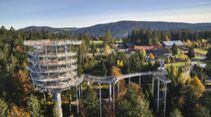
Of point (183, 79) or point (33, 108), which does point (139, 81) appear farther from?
point (33, 108)

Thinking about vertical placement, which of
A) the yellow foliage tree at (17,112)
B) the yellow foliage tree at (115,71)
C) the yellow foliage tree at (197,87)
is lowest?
the yellow foliage tree at (17,112)

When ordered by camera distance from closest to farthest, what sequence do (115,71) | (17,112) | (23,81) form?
(17,112) < (23,81) < (115,71)

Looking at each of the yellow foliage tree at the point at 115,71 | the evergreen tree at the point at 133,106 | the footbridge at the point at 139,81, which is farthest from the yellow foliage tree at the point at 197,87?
the yellow foliage tree at the point at 115,71

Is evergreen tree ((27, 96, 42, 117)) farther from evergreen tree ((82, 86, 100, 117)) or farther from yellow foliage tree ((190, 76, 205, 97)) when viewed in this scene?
yellow foliage tree ((190, 76, 205, 97))

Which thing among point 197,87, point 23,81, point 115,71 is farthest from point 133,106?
point 23,81

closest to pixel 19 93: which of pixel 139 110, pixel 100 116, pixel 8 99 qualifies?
pixel 8 99

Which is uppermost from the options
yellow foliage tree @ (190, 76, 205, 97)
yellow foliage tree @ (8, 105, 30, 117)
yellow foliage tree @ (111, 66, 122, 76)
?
yellow foliage tree @ (111, 66, 122, 76)

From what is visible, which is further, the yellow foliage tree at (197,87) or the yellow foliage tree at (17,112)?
the yellow foliage tree at (197,87)

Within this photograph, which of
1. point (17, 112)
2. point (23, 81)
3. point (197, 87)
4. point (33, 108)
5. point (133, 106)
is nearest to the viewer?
point (17, 112)

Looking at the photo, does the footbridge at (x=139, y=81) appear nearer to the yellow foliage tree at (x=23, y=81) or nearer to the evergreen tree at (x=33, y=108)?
the evergreen tree at (x=33, y=108)

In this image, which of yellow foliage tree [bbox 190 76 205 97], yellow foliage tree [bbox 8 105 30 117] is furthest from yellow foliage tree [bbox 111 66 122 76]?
yellow foliage tree [bbox 8 105 30 117]

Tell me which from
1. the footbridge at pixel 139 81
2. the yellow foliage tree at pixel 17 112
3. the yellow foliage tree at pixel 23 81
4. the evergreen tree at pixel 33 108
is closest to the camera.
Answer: the yellow foliage tree at pixel 17 112
